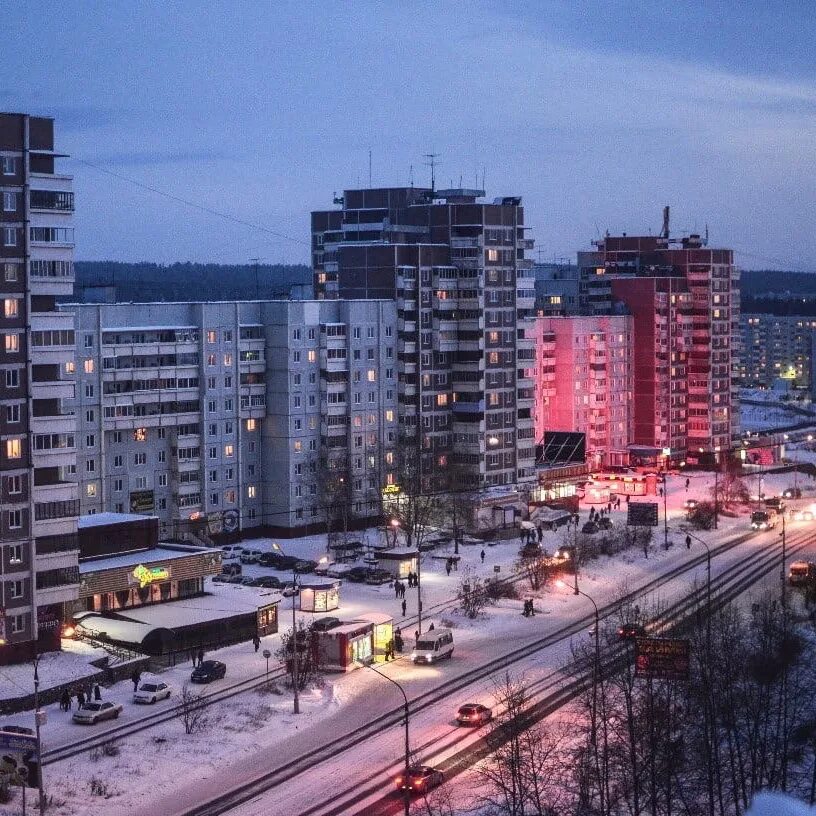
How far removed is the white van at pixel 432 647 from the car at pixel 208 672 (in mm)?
5850

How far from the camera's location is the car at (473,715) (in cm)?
3759

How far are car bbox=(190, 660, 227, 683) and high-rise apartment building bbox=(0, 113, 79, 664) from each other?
532 centimetres

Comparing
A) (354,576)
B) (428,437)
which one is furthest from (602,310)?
(354,576)

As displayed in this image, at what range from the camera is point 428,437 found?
75.5 meters

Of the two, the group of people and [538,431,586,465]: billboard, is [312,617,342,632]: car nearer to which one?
the group of people

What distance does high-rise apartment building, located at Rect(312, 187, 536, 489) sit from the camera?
74750 mm

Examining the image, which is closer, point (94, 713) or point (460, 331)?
point (94, 713)

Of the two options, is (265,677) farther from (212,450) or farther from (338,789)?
(212,450)

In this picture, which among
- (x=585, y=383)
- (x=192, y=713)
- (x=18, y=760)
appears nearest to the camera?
(x=18, y=760)

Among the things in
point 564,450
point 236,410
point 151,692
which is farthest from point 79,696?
point 564,450

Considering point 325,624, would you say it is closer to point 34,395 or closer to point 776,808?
point 34,395

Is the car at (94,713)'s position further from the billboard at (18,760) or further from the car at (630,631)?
the car at (630,631)

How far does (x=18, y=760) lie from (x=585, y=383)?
218ft

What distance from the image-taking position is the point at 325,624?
153 ft
